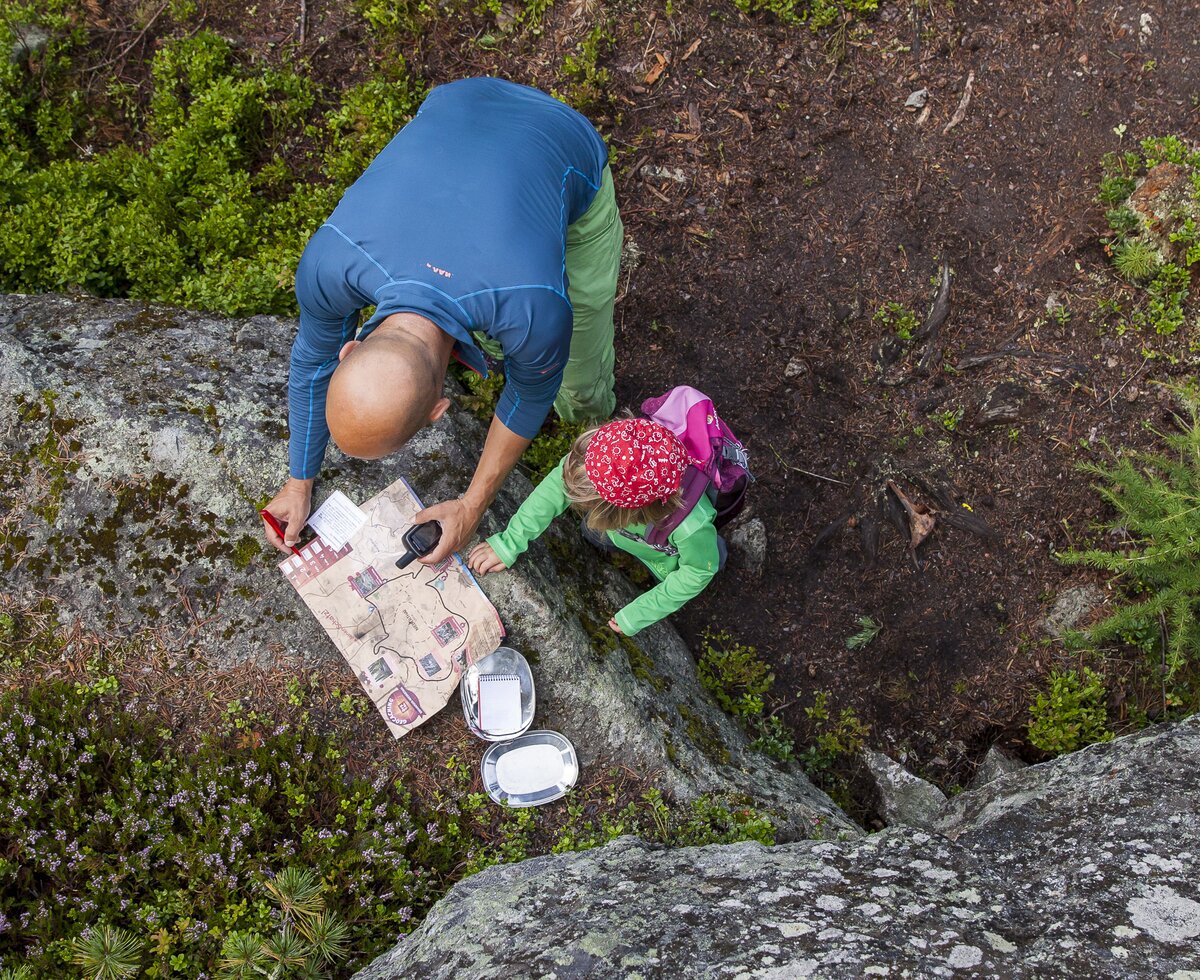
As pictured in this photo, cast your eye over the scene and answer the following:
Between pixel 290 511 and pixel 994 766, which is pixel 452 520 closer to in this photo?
pixel 290 511

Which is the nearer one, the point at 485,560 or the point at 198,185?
the point at 485,560

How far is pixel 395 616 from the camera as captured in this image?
444 centimetres

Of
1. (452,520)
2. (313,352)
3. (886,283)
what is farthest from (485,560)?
(886,283)

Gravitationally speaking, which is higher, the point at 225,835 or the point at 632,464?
the point at 632,464

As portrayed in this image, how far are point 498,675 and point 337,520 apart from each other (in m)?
1.27

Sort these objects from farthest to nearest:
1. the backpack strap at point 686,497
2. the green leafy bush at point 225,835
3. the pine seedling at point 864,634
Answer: the pine seedling at point 864,634 < the backpack strap at point 686,497 < the green leafy bush at point 225,835

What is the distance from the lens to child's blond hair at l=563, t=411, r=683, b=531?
3.76m

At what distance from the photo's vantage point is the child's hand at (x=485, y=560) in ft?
14.4

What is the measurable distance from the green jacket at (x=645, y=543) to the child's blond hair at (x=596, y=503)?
175mm

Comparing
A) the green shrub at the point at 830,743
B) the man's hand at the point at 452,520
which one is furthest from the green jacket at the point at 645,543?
the green shrub at the point at 830,743

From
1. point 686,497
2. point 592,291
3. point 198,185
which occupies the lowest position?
point 198,185

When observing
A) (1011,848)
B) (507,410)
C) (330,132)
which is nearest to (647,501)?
(507,410)

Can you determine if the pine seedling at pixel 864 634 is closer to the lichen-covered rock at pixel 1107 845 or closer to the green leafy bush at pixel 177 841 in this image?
the lichen-covered rock at pixel 1107 845

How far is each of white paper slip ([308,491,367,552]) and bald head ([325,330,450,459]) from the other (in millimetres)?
1600
